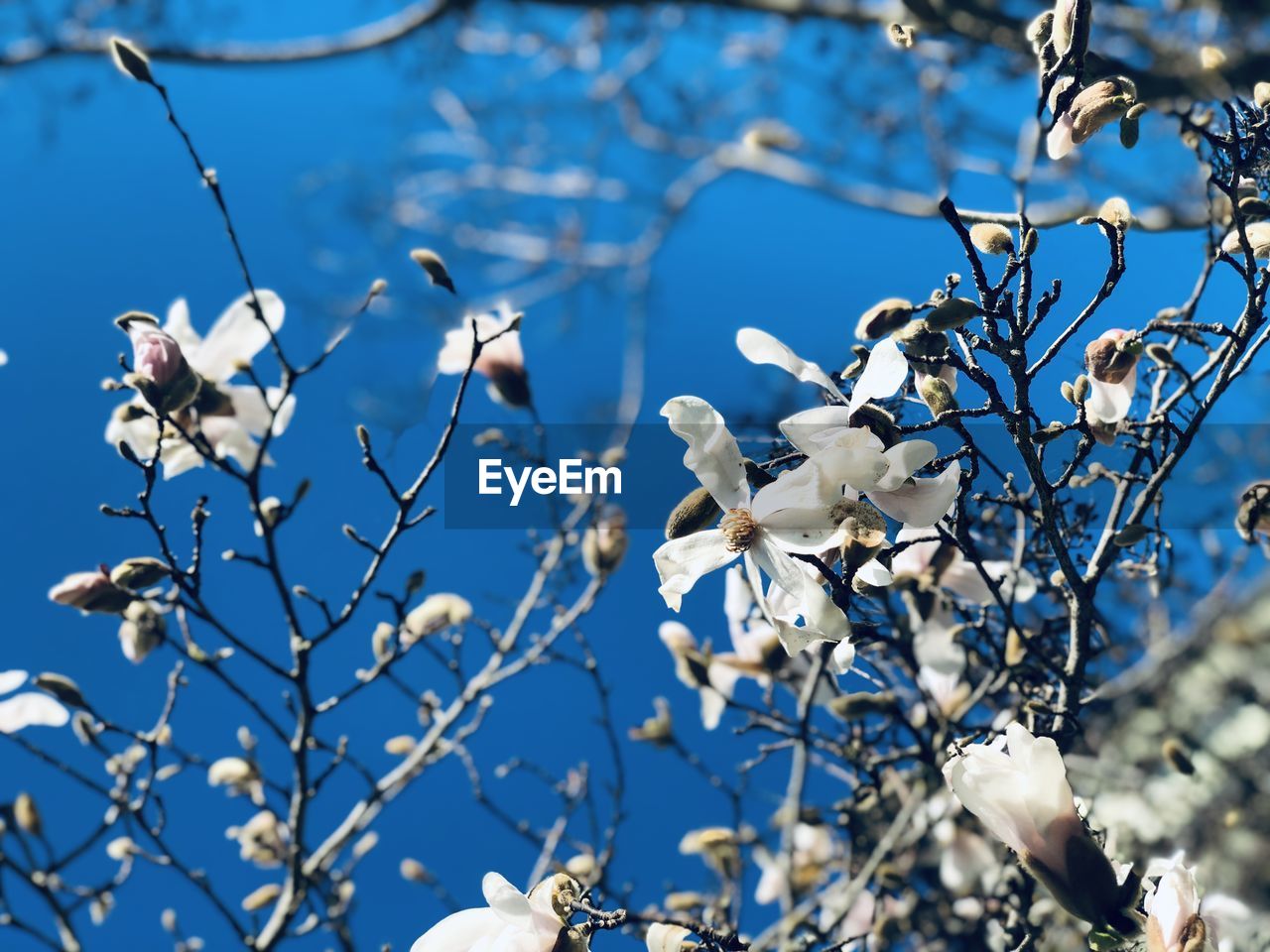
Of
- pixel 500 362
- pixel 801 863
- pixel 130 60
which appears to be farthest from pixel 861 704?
pixel 130 60

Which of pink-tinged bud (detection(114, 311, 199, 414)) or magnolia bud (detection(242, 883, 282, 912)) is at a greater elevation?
pink-tinged bud (detection(114, 311, 199, 414))

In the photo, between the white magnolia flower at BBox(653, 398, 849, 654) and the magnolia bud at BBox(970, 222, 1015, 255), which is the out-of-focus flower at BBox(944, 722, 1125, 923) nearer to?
the white magnolia flower at BBox(653, 398, 849, 654)

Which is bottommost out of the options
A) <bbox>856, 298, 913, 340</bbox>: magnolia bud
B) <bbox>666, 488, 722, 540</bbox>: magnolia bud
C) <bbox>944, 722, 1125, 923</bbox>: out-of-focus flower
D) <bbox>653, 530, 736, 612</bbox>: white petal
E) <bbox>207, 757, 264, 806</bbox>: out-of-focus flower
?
<bbox>944, 722, 1125, 923</bbox>: out-of-focus flower

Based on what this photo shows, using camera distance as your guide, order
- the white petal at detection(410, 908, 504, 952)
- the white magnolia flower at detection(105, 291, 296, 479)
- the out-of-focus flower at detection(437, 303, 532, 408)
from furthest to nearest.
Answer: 1. the out-of-focus flower at detection(437, 303, 532, 408)
2. the white magnolia flower at detection(105, 291, 296, 479)
3. the white petal at detection(410, 908, 504, 952)

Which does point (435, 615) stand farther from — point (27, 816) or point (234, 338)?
point (27, 816)

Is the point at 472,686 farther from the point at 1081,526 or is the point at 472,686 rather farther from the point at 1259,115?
the point at 1259,115

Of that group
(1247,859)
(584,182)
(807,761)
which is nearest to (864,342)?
(807,761)

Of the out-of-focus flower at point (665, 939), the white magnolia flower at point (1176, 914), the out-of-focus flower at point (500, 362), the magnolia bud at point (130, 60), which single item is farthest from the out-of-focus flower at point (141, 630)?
the white magnolia flower at point (1176, 914)

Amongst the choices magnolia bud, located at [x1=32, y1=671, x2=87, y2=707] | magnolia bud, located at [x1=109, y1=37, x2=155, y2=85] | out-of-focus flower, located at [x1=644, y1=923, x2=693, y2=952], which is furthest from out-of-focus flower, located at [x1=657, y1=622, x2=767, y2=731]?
magnolia bud, located at [x1=109, y1=37, x2=155, y2=85]

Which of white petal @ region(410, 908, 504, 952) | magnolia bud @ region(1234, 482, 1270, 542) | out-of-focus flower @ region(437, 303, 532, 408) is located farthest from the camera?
out-of-focus flower @ region(437, 303, 532, 408)
